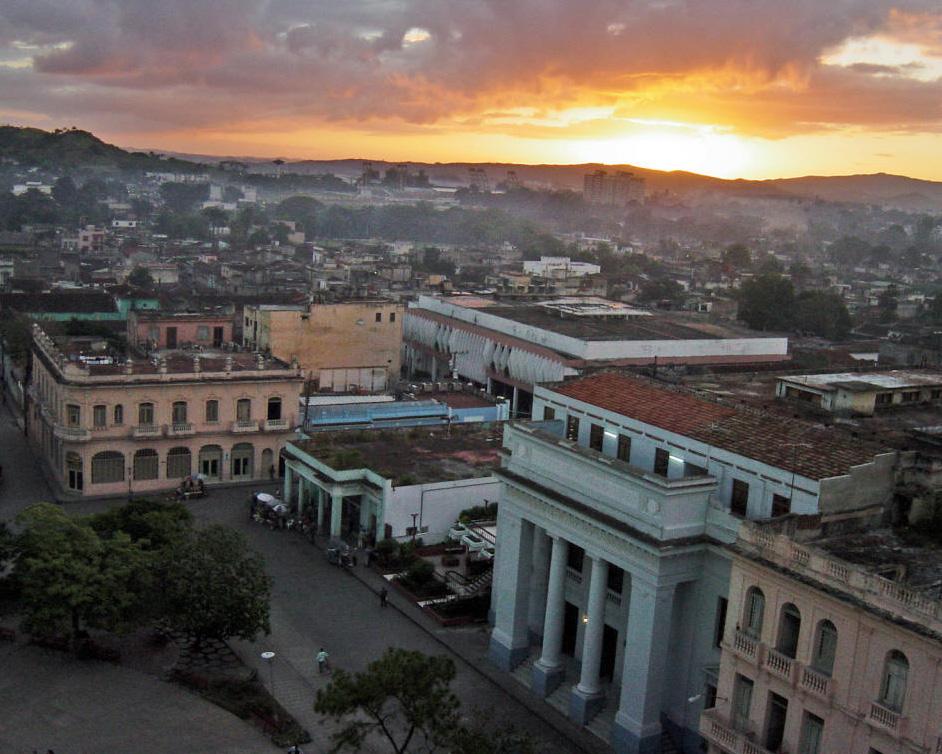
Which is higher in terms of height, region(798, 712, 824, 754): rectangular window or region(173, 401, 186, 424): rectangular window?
region(798, 712, 824, 754): rectangular window

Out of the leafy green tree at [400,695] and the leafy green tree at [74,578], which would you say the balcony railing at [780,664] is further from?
the leafy green tree at [74,578]

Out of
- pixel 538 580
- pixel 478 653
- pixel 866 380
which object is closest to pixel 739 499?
pixel 538 580

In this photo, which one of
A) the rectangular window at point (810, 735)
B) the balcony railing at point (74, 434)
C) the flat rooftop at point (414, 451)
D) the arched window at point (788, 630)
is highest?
→ the arched window at point (788, 630)

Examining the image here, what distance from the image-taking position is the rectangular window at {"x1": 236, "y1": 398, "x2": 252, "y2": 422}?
4359cm

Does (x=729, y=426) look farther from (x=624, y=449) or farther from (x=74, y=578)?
(x=74, y=578)

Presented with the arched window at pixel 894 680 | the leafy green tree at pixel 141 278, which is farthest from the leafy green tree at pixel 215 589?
the leafy green tree at pixel 141 278

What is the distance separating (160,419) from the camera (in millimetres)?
42125

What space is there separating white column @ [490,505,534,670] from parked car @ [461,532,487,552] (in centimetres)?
682

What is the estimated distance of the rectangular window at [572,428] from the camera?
2861 centimetres

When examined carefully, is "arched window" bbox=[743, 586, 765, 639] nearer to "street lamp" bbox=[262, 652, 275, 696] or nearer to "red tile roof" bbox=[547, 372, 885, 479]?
"red tile roof" bbox=[547, 372, 885, 479]

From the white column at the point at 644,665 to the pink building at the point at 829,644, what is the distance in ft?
8.45

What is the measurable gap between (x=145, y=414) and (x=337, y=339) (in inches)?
859

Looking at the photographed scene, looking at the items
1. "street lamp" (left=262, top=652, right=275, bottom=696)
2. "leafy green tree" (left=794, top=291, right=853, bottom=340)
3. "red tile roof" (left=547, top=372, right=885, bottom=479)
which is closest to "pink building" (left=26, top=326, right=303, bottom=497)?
"street lamp" (left=262, top=652, right=275, bottom=696)

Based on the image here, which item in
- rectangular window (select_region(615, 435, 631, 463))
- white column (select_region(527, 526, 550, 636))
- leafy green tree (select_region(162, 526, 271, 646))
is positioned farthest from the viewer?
white column (select_region(527, 526, 550, 636))
